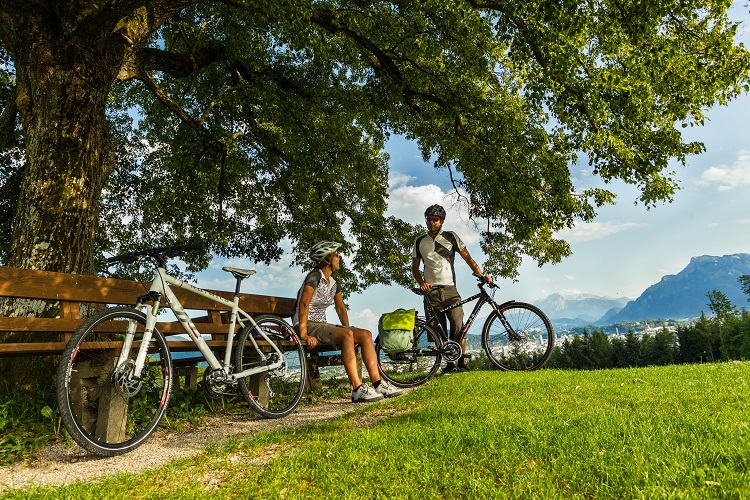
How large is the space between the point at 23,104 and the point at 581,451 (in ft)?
32.7

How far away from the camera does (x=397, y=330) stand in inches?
303

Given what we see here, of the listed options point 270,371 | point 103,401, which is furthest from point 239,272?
point 103,401

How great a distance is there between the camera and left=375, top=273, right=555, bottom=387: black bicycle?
7.90 meters

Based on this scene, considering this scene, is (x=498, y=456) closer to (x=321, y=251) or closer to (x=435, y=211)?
(x=321, y=251)

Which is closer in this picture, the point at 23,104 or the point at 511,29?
the point at 23,104

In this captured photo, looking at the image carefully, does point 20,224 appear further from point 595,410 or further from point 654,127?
point 654,127

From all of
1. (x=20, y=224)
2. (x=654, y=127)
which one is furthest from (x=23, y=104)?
(x=654, y=127)

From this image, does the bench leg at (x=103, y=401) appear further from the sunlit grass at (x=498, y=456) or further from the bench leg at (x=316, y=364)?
the bench leg at (x=316, y=364)

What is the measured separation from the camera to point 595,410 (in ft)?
15.1

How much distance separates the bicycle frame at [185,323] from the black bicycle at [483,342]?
222cm

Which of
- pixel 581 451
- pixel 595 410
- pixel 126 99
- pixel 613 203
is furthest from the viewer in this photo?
pixel 126 99

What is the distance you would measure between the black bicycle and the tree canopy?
4.58 meters

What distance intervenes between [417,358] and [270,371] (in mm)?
2456

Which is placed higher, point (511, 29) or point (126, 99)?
point (126, 99)
